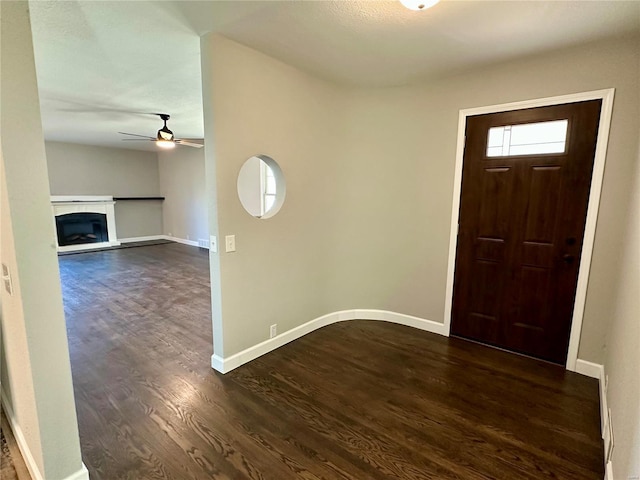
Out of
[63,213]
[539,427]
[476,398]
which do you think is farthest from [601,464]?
[63,213]

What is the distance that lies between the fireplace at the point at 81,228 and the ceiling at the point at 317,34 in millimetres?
5500

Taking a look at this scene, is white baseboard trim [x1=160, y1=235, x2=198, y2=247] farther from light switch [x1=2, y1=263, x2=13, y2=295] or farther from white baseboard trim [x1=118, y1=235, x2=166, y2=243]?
light switch [x1=2, y1=263, x2=13, y2=295]

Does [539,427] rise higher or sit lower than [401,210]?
lower

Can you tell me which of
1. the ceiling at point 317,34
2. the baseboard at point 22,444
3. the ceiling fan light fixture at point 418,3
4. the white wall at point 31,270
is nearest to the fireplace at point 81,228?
the ceiling at point 317,34

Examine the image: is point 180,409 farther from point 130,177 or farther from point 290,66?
point 130,177

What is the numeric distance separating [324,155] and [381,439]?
251 centimetres

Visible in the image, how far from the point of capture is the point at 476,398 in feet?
7.50

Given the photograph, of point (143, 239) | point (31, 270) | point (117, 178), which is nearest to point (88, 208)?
point (117, 178)

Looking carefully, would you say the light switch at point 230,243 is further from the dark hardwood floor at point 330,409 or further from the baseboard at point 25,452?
the baseboard at point 25,452

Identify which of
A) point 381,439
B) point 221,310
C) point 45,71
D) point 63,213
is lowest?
point 381,439

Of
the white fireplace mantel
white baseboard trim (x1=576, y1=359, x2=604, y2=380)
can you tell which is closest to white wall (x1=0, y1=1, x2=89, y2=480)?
white baseboard trim (x1=576, y1=359, x2=604, y2=380)

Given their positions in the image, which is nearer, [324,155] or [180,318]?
[324,155]

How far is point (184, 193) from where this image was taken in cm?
852

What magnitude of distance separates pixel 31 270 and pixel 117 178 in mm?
8548
